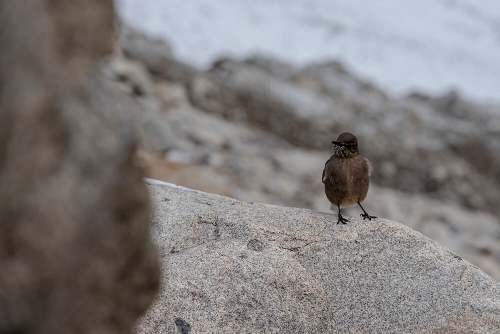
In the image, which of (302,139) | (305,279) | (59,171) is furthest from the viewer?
(302,139)

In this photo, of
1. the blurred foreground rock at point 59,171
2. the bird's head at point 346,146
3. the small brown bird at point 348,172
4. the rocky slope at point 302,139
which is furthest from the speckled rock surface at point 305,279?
the rocky slope at point 302,139

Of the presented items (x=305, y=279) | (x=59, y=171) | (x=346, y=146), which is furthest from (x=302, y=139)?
(x=59, y=171)

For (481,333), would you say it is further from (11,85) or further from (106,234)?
→ (11,85)

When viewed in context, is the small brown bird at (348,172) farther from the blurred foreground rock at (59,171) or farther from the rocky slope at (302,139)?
the rocky slope at (302,139)

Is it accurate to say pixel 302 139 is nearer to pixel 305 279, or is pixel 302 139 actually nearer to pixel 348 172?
pixel 348 172

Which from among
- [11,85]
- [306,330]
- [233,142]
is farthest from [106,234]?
[233,142]

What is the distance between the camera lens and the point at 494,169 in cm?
1647

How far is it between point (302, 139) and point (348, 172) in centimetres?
1017

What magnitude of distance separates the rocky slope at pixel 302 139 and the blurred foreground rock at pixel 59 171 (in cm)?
1026

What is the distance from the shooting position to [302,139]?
52.9ft

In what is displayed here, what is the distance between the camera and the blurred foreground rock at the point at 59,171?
1938 mm

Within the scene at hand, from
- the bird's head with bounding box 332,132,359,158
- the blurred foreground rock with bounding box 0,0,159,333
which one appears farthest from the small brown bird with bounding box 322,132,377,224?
the blurred foreground rock with bounding box 0,0,159,333

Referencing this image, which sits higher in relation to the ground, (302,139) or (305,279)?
(305,279)

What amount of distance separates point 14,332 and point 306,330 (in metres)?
2.96
